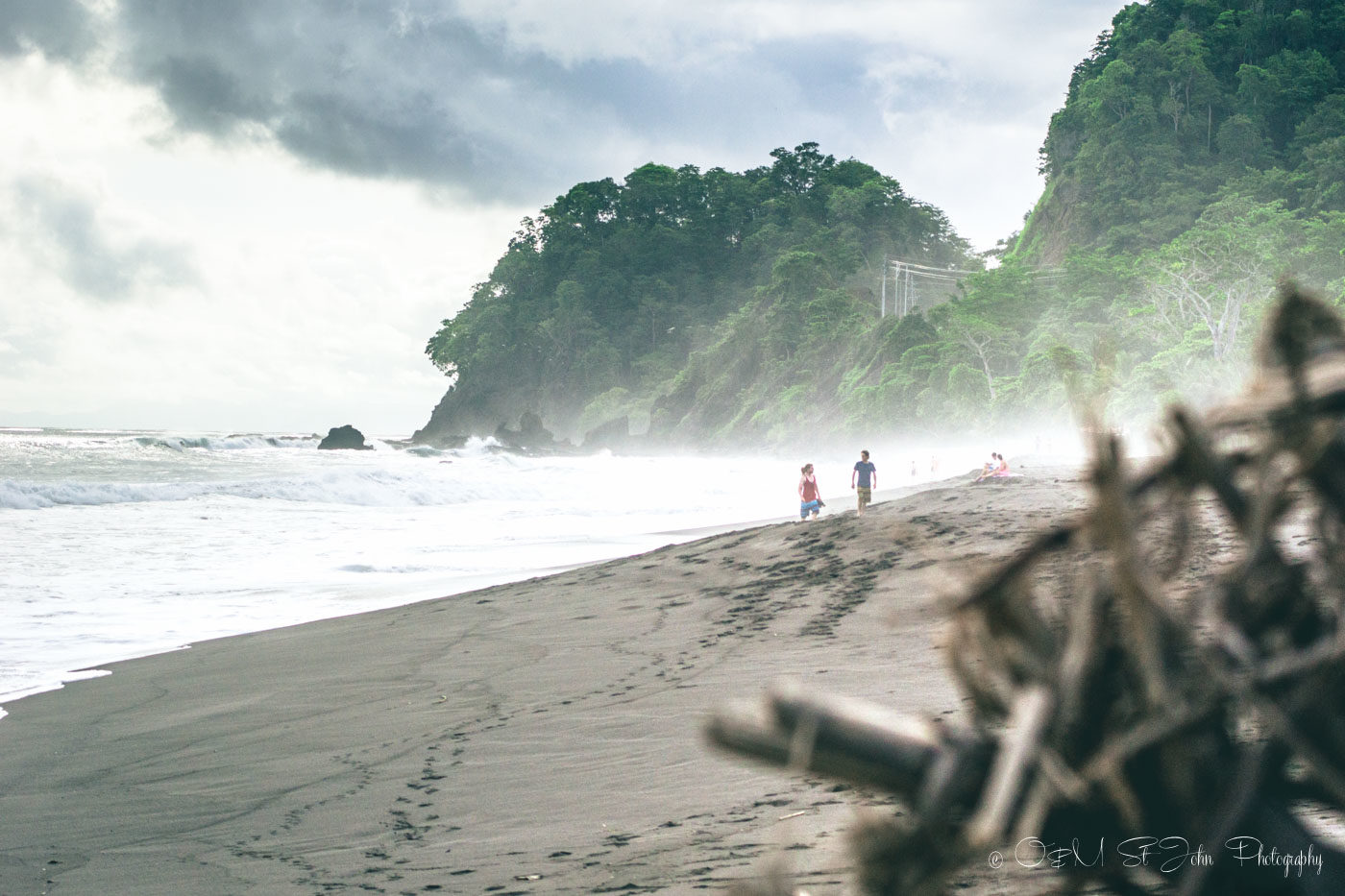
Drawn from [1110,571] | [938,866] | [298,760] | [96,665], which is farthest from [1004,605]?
[96,665]

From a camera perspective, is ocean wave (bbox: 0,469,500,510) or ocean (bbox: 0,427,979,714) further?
ocean wave (bbox: 0,469,500,510)

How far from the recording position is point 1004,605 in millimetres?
657

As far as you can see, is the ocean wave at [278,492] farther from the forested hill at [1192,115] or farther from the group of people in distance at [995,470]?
the forested hill at [1192,115]

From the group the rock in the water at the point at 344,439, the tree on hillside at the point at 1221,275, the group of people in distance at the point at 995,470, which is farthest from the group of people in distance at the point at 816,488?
the rock in the water at the point at 344,439

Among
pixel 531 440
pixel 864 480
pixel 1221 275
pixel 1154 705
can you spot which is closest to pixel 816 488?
pixel 864 480

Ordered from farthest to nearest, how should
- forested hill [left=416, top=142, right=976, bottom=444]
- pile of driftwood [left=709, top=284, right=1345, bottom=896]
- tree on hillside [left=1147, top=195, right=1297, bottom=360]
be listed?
1. forested hill [left=416, top=142, right=976, bottom=444]
2. tree on hillside [left=1147, top=195, right=1297, bottom=360]
3. pile of driftwood [left=709, top=284, right=1345, bottom=896]

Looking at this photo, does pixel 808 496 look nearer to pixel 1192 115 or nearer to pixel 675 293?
pixel 1192 115

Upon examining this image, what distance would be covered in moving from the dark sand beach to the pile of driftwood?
0.08 m

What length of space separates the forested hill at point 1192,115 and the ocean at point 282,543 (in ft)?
104

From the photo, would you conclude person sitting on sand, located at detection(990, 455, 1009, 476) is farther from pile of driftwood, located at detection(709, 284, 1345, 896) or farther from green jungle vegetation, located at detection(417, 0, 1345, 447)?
pile of driftwood, located at detection(709, 284, 1345, 896)

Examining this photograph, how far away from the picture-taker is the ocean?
964cm

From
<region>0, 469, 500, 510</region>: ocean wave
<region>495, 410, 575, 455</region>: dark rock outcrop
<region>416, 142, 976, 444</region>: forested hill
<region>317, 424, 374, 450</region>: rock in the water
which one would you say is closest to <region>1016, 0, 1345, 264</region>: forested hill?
<region>416, 142, 976, 444</region>: forested hill

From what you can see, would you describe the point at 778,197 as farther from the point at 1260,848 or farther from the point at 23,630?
the point at 1260,848

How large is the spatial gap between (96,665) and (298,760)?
4075 millimetres
